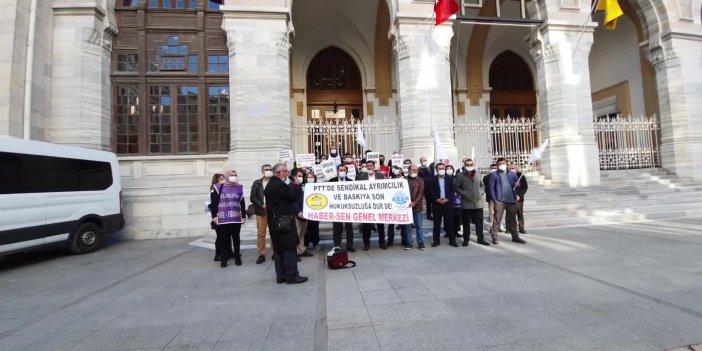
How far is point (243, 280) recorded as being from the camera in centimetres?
546

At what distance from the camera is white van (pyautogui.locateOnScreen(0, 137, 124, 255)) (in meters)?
6.76

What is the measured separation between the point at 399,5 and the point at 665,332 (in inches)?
452

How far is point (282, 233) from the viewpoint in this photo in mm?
5098

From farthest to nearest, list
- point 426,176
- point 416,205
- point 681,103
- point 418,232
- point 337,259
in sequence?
point 681,103, point 426,176, point 416,205, point 418,232, point 337,259

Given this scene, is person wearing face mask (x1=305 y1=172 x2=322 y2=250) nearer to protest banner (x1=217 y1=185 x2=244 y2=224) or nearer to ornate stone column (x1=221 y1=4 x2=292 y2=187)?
protest banner (x1=217 y1=185 x2=244 y2=224)

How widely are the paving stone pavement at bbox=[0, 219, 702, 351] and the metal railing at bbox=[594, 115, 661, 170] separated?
7898 millimetres

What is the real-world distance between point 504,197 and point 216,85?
10.1 meters

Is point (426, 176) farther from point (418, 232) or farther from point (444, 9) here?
point (444, 9)

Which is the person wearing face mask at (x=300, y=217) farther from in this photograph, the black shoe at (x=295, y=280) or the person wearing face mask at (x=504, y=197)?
the person wearing face mask at (x=504, y=197)

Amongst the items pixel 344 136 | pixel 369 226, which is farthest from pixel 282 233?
pixel 344 136

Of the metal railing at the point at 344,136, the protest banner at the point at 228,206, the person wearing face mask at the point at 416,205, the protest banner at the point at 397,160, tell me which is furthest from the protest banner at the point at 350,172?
the metal railing at the point at 344,136

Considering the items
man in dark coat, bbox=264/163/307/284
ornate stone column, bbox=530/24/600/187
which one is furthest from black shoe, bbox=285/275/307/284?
ornate stone column, bbox=530/24/600/187

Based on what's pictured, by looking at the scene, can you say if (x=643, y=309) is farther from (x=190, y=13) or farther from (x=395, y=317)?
(x=190, y=13)

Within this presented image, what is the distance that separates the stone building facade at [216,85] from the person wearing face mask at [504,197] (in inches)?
147
